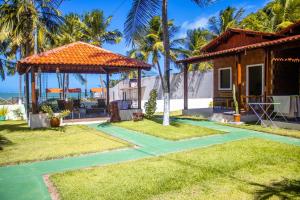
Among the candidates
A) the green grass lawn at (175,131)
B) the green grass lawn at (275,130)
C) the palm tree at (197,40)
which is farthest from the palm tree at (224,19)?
the green grass lawn at (175,131)

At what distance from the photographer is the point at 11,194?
492 cm

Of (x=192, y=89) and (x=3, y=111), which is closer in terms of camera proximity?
(x=3, y=111)

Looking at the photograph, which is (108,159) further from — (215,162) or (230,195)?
(230,195)

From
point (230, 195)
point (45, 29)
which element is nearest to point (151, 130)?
point (230, 195)

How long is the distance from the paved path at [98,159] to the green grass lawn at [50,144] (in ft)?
1.53

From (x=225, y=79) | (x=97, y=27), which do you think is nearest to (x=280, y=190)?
(x=225, y=79)

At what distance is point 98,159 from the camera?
7.18 m

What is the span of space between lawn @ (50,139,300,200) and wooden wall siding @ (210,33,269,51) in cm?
926

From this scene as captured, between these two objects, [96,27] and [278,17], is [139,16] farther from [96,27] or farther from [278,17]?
[96,27]

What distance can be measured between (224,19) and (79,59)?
1919cm

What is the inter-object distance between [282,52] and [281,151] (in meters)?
8.39

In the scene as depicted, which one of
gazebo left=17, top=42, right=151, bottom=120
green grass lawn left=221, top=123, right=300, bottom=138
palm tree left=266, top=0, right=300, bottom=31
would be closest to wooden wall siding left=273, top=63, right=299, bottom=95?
green grass lawn left=221, top=123, right=300, bottom=138

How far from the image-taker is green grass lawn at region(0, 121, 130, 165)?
7.55 meters

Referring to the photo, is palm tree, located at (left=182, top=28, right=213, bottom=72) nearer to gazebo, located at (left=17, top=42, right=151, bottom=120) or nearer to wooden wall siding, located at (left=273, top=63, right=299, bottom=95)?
wooden wall siding, located at (left=273, top=63, right=299, bottom=95)
